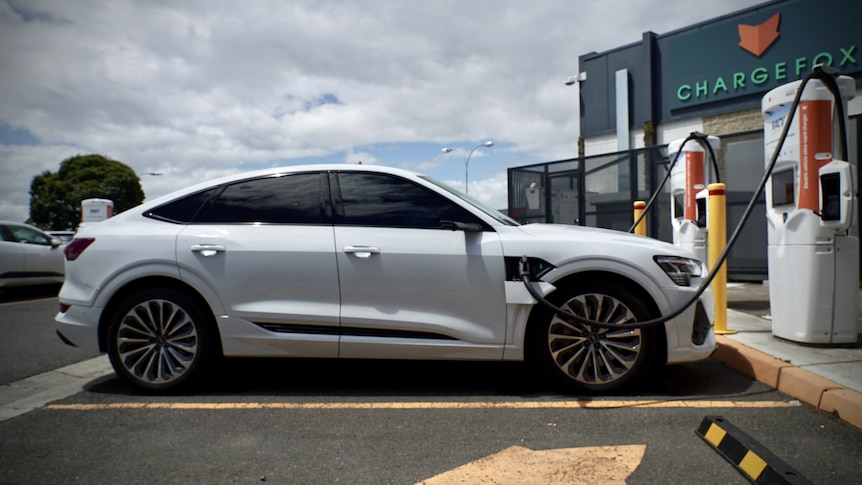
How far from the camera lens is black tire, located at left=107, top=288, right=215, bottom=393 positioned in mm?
3840

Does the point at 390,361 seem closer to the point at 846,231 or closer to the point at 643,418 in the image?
the point at 643,418

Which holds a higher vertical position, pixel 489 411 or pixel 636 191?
pixel 636 191

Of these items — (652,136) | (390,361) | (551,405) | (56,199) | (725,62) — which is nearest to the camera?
(551,405)

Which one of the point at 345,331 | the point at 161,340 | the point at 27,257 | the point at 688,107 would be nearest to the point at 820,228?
the point at 345,331

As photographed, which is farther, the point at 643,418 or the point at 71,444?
the point at 643,418

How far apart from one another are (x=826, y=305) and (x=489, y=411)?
10.3ft

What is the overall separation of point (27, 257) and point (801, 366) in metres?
12.5

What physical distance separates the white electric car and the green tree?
45382 millimetres

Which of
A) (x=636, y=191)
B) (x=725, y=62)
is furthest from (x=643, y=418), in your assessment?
(x=725, y=62)

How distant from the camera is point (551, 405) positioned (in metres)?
3.52

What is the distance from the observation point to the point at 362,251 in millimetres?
3758

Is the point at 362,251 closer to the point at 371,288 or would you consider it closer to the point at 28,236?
the point at 371,288

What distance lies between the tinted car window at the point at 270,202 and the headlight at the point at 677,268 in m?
2.43

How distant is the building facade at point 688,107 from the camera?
10.3 metres
